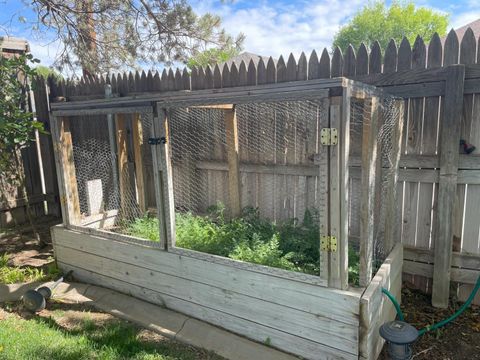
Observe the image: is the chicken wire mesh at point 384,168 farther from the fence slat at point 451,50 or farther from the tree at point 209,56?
the tree at point 209,56

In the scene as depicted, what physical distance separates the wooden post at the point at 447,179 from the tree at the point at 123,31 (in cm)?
427

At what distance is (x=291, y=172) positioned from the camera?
381 cm

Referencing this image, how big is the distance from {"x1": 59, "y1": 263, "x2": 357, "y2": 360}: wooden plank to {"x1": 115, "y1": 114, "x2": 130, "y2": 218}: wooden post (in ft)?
3.58

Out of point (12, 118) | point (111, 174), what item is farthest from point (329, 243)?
point (12, 118)

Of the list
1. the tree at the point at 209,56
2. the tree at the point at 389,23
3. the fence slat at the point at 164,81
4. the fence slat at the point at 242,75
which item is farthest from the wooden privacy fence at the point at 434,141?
the tree at the point at 389,23

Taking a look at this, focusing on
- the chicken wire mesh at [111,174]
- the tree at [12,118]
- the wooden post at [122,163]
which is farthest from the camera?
the wooden post at [122,163]

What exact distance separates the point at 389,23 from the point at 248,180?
3321 cm

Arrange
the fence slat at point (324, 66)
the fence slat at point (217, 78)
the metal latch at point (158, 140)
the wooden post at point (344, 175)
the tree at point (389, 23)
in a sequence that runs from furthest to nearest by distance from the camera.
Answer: the tree at point (389, 23) → the fence slat at point (217, 78) → the fence slat at point (324, 66) → the metal latch at point (158, 140) → the wooden post at point (344, 175)

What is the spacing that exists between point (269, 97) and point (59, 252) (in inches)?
117

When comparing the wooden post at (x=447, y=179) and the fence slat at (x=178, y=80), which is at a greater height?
the fence slat at (x=178, y=80)

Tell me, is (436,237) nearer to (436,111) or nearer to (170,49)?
(436,111)

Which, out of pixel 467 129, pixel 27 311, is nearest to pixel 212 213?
pixel 27 311

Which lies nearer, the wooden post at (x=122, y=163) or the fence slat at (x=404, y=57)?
the fence slat at (x=404, y=57)

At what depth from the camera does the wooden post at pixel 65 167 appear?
3.58m
